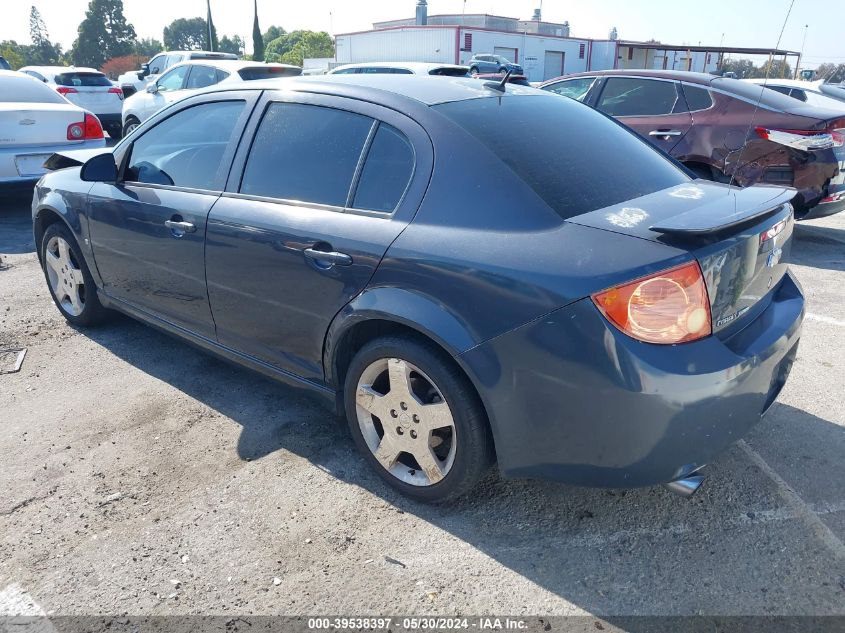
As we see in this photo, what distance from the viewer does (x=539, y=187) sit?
8.05ft

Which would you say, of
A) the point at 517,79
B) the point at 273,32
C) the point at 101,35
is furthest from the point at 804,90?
the point at 273,32

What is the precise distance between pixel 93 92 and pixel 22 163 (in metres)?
9.25

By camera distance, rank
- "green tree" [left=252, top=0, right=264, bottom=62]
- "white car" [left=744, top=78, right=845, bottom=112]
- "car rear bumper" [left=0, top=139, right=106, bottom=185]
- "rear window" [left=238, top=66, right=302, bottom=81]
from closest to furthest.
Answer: "car rear bumper" [left=0, top=139, right=106, bottom=185] → "white car" [left=744, top=78, right=845, bottom=112] → "rear window" [left=238, top=66, right=302, bottom=81] → "green tree" [left=252, top=0, right=264, bottom=62]

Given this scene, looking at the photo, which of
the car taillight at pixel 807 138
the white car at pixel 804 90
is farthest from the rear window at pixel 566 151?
the white car at pixel 804 90

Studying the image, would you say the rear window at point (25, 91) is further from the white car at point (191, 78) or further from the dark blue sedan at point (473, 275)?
the dark blue sedan at point (473, 275)

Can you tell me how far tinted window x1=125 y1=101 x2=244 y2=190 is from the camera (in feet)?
11.3

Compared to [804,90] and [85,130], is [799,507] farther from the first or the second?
[804,90]

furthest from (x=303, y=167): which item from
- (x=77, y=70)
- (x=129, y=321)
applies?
(x=77, y=70)

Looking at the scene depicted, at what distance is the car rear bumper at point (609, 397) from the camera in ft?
6.92

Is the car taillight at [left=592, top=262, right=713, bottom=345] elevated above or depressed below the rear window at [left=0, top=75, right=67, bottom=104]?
below

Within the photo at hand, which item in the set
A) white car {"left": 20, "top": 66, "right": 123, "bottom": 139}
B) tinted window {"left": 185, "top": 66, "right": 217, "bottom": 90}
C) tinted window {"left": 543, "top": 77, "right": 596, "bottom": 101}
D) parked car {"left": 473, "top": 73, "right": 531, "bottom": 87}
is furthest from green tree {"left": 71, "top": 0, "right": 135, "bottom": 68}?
tinted window {"left": 543, "top": 77, "right": 596, "bottom": 101}

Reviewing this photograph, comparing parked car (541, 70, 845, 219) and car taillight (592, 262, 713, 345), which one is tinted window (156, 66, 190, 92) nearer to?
parked car (541, 70, 845, 219)

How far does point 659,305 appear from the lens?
213cm

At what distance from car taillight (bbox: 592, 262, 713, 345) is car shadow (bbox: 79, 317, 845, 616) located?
2.83 ft
